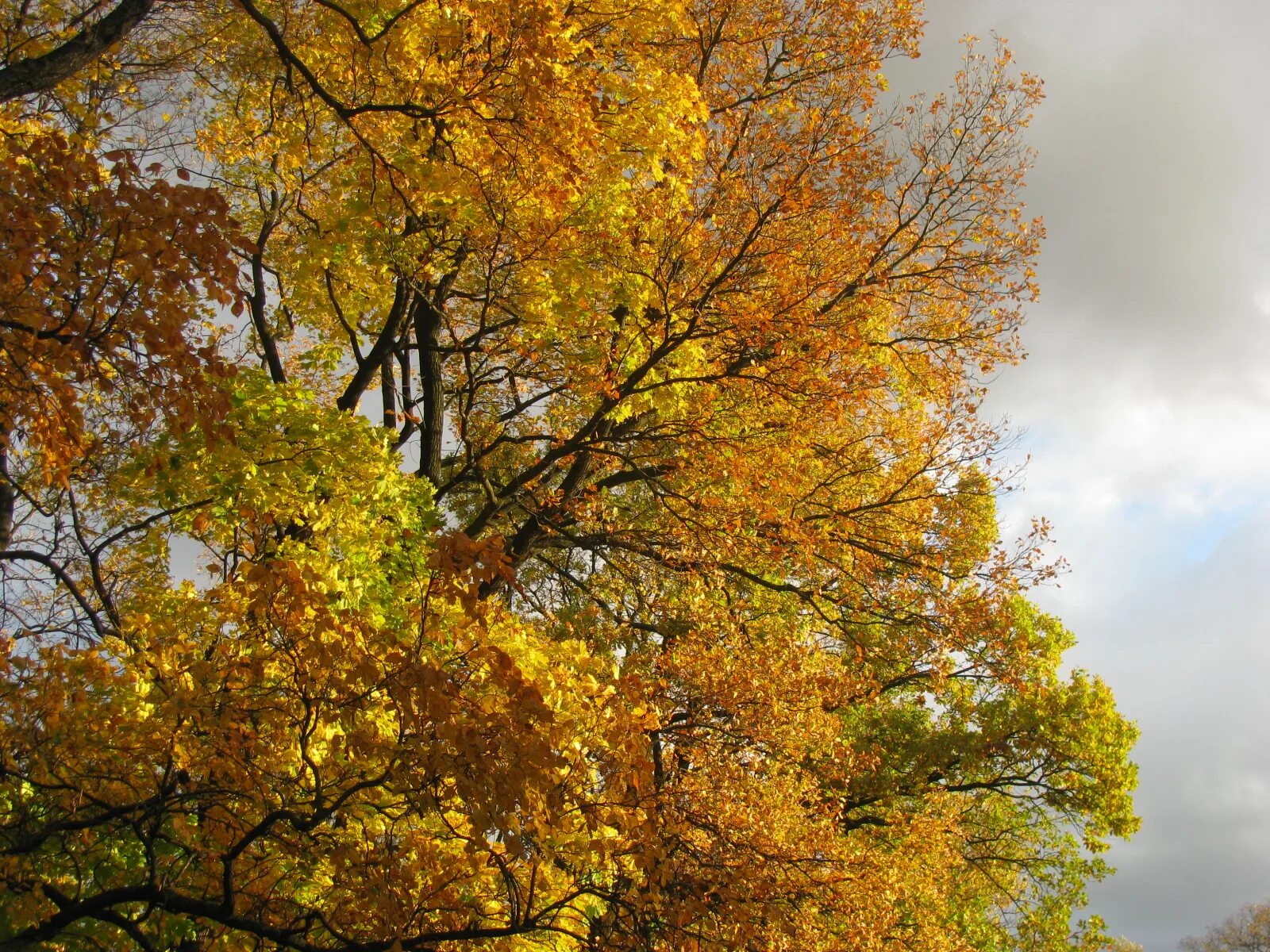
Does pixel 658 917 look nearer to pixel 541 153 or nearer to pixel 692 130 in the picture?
pixel 541 153

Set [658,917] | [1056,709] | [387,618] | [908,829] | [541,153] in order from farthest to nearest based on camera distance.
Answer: [1056,709] → [908,829] → [387,618] → [541,153] → [658,917]

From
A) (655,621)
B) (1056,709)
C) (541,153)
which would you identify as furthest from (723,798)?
(1056,709)

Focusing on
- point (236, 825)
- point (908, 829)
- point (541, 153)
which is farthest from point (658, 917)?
point (908, 829)

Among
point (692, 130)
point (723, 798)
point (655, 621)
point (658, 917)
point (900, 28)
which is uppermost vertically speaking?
point (900, 28)

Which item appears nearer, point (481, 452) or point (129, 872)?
point (129, 872)

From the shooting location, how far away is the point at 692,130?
10305 millimetres

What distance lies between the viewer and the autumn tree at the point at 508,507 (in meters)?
5.05

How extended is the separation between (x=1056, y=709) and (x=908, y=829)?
4.61 m

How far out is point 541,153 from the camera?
6797 mm

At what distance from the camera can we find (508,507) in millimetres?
11258

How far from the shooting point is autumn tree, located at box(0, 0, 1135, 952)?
5.05 meters

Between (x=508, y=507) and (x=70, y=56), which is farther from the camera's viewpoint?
(x=508, y=507)

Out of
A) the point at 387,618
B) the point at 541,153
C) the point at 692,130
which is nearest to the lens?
the point at 541,153

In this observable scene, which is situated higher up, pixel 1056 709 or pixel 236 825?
pixel 1056 709
